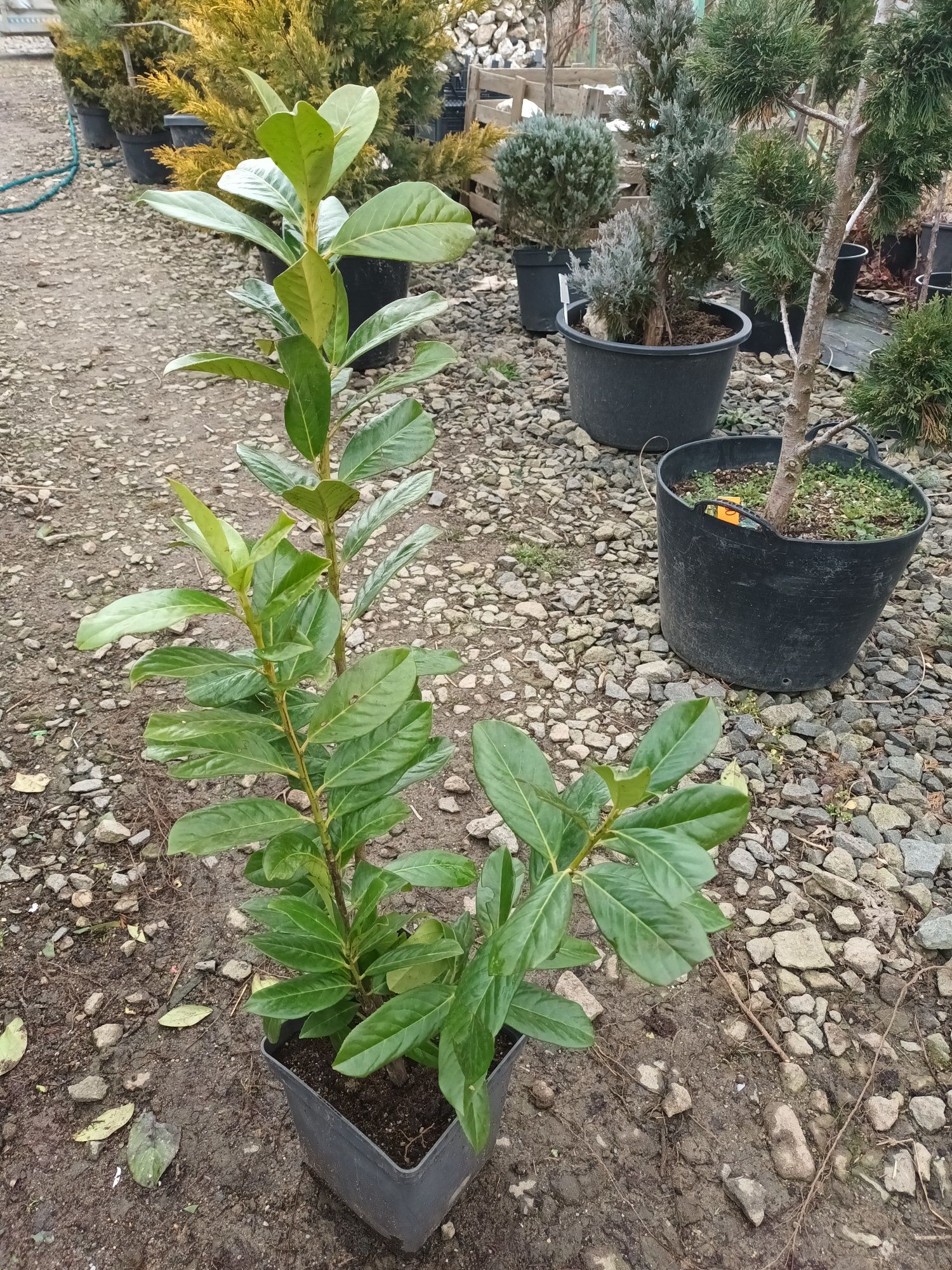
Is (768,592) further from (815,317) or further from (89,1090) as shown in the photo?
(89,1090)

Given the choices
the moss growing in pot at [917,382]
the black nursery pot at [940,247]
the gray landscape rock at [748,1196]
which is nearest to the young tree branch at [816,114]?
the moss growing in pot at [917,382]

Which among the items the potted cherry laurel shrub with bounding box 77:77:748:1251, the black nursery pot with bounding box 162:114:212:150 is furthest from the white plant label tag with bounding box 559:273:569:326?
the black nursery pot with bounding box 162:114:212:150

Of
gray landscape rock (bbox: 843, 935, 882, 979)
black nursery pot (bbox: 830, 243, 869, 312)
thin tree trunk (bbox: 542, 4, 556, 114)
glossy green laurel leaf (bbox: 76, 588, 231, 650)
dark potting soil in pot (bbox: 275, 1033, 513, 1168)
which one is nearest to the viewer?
glossy green laurel leaf (bbox: 76, 588, 231, 650)

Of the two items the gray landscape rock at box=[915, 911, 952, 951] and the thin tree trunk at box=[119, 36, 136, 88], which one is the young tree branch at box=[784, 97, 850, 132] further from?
the thin tree trunk at box=[119, 36, 136, 88]

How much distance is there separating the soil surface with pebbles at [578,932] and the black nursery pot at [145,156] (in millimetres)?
4578

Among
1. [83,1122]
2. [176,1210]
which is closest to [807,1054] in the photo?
[176,1210]

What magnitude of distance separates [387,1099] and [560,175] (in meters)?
4.43

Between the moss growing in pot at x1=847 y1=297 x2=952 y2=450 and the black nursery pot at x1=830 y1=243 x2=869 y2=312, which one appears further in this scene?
the black nursery pot at x1=830 y1=243 x2=869 y2=312

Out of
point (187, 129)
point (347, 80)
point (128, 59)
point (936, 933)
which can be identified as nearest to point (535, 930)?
point (936, 933)

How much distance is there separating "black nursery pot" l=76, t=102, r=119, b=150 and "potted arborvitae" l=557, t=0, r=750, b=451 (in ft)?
21.3

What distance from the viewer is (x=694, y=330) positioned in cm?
391

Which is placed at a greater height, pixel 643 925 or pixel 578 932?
pixel 643 925

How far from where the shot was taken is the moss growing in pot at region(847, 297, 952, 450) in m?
2.04

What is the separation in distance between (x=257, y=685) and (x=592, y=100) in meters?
5.90
